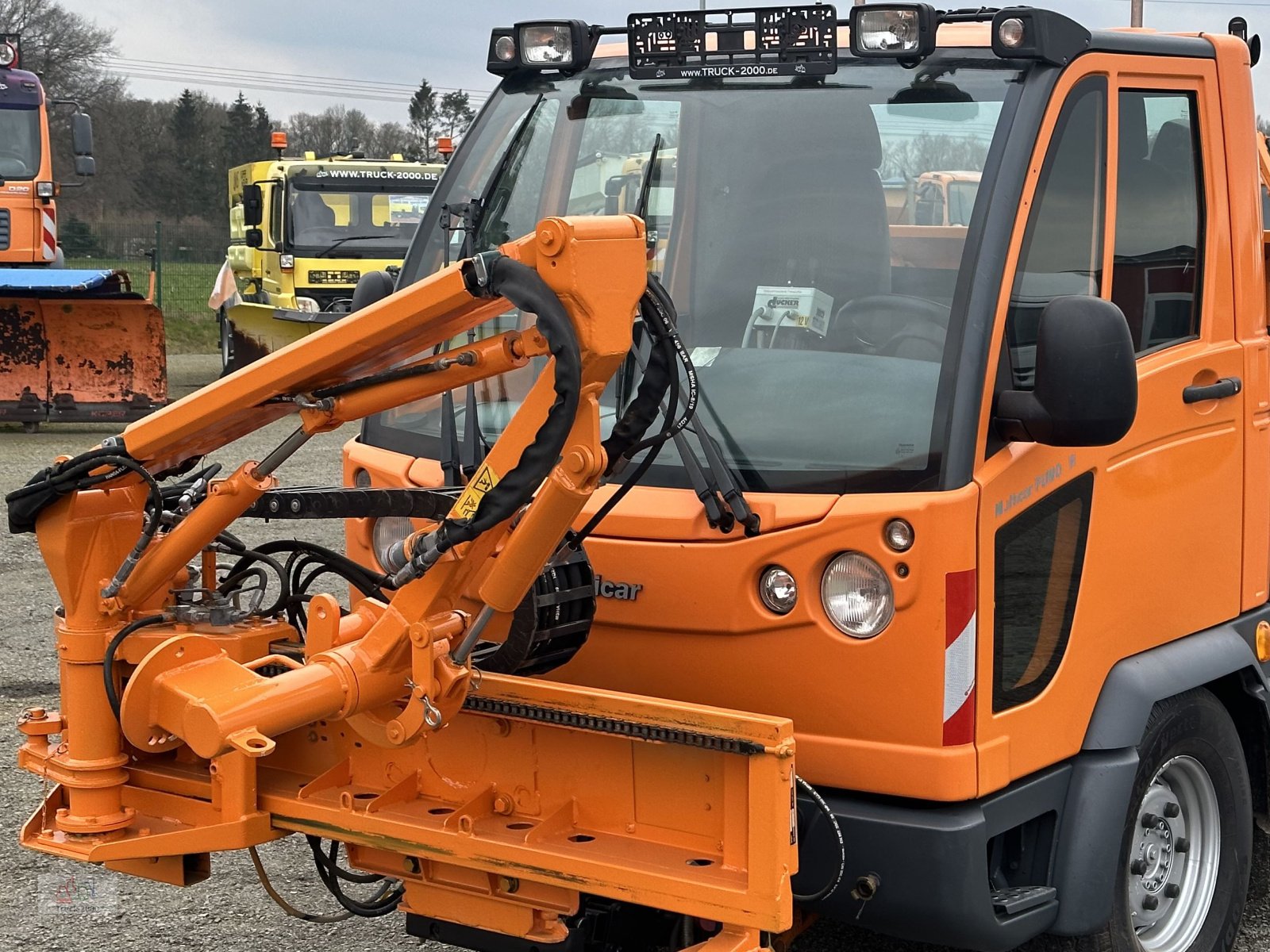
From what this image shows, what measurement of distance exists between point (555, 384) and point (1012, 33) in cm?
137

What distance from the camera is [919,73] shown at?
3.53 meters

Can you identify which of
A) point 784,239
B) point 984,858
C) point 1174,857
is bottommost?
point 1174,857

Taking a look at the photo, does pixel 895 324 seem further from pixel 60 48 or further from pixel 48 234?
pixel 60 48

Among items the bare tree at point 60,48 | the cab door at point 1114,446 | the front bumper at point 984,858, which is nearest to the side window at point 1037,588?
the cab door at point 1114,446

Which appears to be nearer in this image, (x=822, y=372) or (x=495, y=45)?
(x=822, y=372)

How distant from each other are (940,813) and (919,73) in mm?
1650

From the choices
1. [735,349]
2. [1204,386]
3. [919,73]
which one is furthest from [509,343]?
[1204,386]

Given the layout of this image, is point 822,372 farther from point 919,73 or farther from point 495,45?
point 495,45

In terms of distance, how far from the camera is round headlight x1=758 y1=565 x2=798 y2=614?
314 centimetres

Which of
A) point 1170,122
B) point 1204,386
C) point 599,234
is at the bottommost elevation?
point 1204,386

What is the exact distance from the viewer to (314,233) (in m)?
19.1

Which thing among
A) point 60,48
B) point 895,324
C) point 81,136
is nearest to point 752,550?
point 895,324

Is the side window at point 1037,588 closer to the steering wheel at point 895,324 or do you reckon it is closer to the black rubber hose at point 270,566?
the steering wheel at point 895,324

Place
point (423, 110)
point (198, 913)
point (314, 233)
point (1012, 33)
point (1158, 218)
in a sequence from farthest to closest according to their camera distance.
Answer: point (423, 110) < point (314, 233) < point (198, 913) < point (1158, 218) < point (1012, 33)
